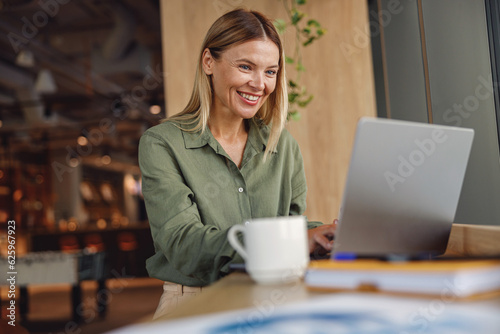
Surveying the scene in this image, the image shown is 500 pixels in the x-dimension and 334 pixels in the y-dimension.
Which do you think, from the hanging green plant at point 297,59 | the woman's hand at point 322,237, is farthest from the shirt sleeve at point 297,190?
the hanging green plant at point 297,59

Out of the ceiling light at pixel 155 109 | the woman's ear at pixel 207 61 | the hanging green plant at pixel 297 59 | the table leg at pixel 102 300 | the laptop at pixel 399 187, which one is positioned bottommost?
the table leg at pixel 102 300

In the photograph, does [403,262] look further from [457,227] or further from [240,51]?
[240,51]

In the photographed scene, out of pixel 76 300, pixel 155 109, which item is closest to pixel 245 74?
pixel 76 300

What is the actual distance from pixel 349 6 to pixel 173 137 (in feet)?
9.00

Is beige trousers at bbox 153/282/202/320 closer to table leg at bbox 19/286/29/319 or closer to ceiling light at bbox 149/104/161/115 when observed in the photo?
table leg at bbox 19/286/29/319

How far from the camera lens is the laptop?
2.88 ft

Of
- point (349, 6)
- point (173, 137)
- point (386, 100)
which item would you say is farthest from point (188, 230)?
point (349, 6)

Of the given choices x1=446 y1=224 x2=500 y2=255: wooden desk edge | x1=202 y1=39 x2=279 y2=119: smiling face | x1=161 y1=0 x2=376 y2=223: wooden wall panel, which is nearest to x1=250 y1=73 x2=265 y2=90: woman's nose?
x1=202 y1=39 x2=279 y2=119: smiling face

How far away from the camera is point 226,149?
171cm

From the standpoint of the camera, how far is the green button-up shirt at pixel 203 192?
1188 millimetres

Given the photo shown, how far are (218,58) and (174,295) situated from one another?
75 centimetres

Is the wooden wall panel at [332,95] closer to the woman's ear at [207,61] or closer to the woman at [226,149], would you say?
the woman at [226,149]

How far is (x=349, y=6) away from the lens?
3.87 meters

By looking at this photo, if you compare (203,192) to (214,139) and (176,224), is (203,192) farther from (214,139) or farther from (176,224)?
(176,224)
